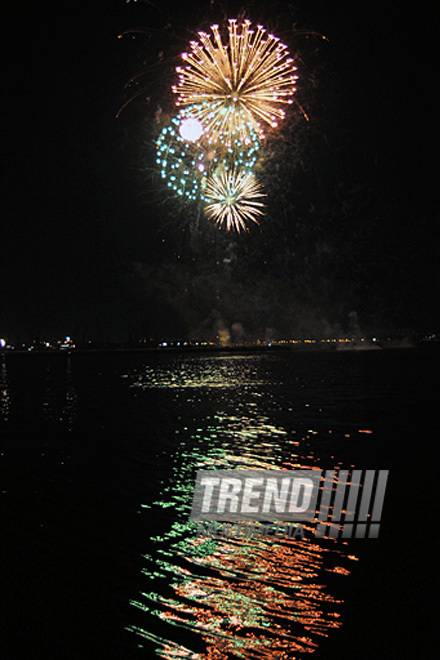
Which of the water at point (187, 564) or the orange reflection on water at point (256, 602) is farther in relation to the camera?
the water at point (187, 564)

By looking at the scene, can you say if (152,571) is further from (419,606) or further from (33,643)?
(419,606)

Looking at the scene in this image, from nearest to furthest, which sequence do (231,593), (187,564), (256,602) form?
(256,602) → (231,593) → (187,564)

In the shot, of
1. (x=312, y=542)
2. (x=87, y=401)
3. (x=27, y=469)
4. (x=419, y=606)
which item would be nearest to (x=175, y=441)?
(x=27, y=469)

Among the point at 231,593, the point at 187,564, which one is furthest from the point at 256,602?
the point at 187,564

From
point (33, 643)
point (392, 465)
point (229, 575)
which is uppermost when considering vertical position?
point (392, 465)

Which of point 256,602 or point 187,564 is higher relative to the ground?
point 256,602

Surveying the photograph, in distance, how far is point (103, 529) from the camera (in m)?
11.6

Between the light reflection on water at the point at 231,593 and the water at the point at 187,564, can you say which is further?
the water at the point at 187,564

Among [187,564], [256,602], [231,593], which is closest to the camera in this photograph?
[256,602]

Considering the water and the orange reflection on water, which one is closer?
the orange reflection on water

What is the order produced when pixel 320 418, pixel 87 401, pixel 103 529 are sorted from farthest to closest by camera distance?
pixel 87 401, pixel 320 418, pixel 103 529

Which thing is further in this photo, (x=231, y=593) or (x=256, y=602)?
(x=231, y=593)

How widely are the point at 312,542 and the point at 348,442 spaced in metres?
11.9

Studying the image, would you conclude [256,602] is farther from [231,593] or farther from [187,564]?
[187,564]
